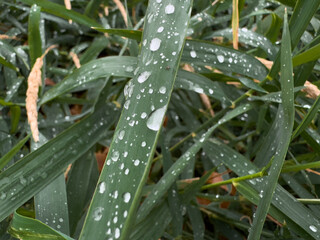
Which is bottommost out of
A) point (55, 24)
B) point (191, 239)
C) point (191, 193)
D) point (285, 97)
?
point (191, 239)

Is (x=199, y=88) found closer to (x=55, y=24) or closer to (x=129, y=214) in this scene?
(x=129, y=214)

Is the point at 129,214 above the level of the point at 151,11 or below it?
below

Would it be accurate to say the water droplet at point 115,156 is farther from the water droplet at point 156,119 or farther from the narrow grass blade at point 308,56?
the narrow grass blade at point 308,56

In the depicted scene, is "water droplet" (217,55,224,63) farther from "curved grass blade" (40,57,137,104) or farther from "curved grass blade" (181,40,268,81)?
"curved grass blade" (40,57,137,104)

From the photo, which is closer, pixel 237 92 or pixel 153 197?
pixel 153 197

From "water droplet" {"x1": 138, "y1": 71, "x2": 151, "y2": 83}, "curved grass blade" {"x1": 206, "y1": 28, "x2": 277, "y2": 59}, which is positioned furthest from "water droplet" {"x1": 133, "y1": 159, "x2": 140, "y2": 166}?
"curved grass blade" {"x1": 206, "y1": 28, "x2": 277, "y2": 59}

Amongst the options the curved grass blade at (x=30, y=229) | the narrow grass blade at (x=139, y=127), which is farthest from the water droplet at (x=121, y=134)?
the curved grass blade at (x=30, y=229)

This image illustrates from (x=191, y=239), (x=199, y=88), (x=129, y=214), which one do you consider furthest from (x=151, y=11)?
(x=191, y=239)
